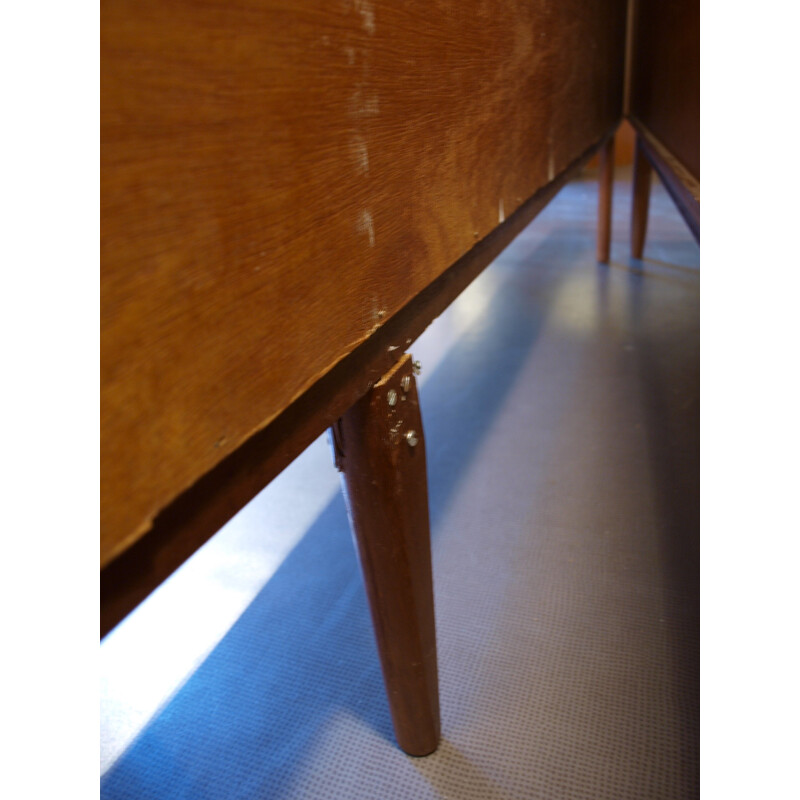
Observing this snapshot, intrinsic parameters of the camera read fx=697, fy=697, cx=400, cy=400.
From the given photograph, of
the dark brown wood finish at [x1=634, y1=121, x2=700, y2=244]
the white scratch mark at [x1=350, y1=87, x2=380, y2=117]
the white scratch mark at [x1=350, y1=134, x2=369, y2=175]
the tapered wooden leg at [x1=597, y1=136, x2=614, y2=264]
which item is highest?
the white scratch mark at [x1=350, y1=87, x2=380, y2=117]

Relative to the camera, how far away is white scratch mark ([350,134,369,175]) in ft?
1.73

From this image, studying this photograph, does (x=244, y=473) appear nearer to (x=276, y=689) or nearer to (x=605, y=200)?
(x=276, y=689)

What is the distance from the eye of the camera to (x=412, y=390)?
76cm

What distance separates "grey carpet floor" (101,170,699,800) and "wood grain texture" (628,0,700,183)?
69 cm

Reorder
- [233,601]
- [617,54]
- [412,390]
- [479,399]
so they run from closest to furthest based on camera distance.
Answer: [412,390]
[233,601]
[479,399]
[617,54]

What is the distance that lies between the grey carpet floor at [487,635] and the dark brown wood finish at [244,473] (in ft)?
Answer: 2.06

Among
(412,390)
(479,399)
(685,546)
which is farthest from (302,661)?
(479,399)

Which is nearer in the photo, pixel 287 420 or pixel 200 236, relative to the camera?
pixel 200 236

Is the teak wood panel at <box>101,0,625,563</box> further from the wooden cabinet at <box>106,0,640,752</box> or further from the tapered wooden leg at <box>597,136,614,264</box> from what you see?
the tapered wooden leg at <box>597,136,614,264</box>

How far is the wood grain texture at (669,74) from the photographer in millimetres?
1354

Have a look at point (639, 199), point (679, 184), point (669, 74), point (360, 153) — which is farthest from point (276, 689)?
point (639, 199)

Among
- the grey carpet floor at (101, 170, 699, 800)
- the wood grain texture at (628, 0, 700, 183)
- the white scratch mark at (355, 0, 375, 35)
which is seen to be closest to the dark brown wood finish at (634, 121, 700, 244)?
the wood grain texture at (628, 0, 700, 183)
